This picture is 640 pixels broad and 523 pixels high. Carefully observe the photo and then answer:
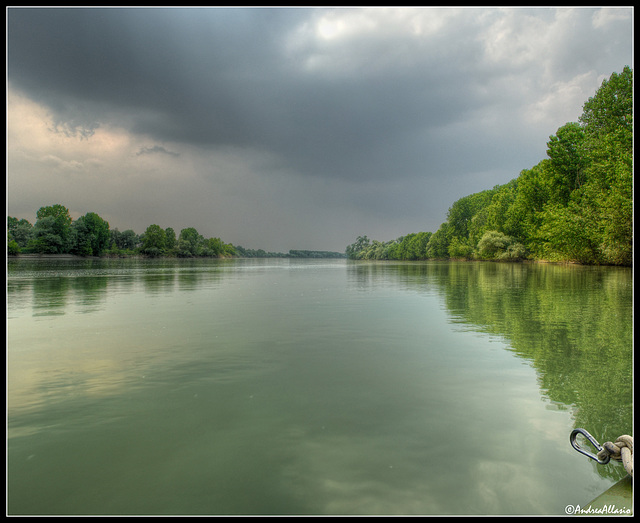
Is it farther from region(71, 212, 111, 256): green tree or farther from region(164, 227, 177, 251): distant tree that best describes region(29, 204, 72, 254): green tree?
region(164, 227, 177, 251): distant tree

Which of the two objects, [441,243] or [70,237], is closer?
[70,237]

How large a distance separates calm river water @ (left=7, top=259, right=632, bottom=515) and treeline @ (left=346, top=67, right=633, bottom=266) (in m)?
31.3

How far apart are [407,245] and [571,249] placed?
413ft

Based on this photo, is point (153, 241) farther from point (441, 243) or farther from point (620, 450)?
point (620, 450)

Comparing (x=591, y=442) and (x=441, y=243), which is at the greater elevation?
(x=441, y=243)

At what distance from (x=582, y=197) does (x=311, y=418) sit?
186 ft

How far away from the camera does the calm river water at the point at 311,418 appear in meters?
3.21

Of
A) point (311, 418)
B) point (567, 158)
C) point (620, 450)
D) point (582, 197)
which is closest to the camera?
point (620, 450)

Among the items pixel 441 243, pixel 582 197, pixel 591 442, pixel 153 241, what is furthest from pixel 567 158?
pixel 153 241

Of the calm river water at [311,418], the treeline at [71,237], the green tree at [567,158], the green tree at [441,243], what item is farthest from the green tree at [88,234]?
the calm river water at [311,418]

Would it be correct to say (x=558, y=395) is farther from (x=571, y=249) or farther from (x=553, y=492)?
(x=571, y=249)

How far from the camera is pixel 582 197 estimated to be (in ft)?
163

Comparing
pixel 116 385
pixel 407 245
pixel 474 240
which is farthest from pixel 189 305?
pixel 407 245

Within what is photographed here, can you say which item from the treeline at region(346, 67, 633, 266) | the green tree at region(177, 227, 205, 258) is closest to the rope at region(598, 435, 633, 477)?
the treeline at region(346, 67, 633, 266)
